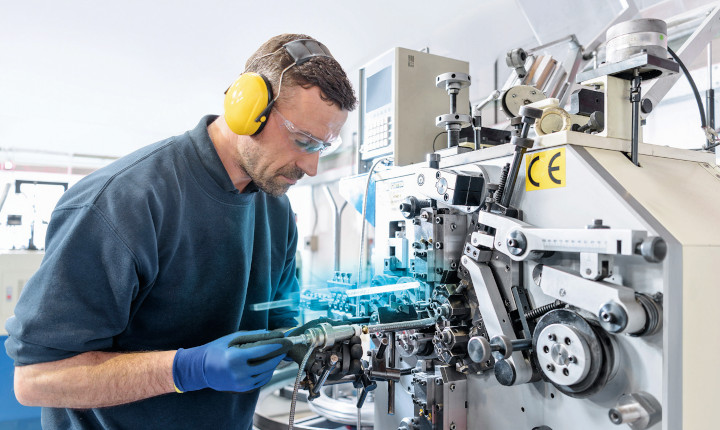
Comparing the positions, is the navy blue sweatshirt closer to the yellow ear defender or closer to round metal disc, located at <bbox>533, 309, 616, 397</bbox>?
the yellow ear defender

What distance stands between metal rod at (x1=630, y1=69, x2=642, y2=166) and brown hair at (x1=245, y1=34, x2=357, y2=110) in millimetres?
673

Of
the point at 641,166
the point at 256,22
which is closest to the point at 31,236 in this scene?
the point at 256,22

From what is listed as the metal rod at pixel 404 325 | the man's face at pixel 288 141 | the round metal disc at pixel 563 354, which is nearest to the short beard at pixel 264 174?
the man's face at pixel 288 141

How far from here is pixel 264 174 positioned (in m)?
1.28

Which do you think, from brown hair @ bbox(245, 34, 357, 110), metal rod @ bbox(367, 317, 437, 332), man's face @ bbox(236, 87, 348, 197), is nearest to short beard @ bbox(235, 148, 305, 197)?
man's face @ bbox(236, 87, 348, 197)

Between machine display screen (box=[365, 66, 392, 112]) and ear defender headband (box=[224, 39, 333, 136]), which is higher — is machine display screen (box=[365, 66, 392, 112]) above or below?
above

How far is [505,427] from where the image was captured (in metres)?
1.25

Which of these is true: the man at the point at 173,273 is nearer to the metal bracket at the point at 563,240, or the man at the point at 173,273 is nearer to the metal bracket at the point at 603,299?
the metal bracket at the point at 563,240

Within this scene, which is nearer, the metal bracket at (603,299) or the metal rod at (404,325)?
the metal bracket at (603,299)

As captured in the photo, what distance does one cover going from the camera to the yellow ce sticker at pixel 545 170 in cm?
110

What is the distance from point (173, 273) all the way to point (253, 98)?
48 centimetres

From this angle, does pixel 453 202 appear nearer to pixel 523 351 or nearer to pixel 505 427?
pixel 523 351

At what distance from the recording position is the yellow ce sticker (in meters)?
1.10

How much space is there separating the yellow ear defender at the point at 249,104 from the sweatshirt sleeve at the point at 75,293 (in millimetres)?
382
